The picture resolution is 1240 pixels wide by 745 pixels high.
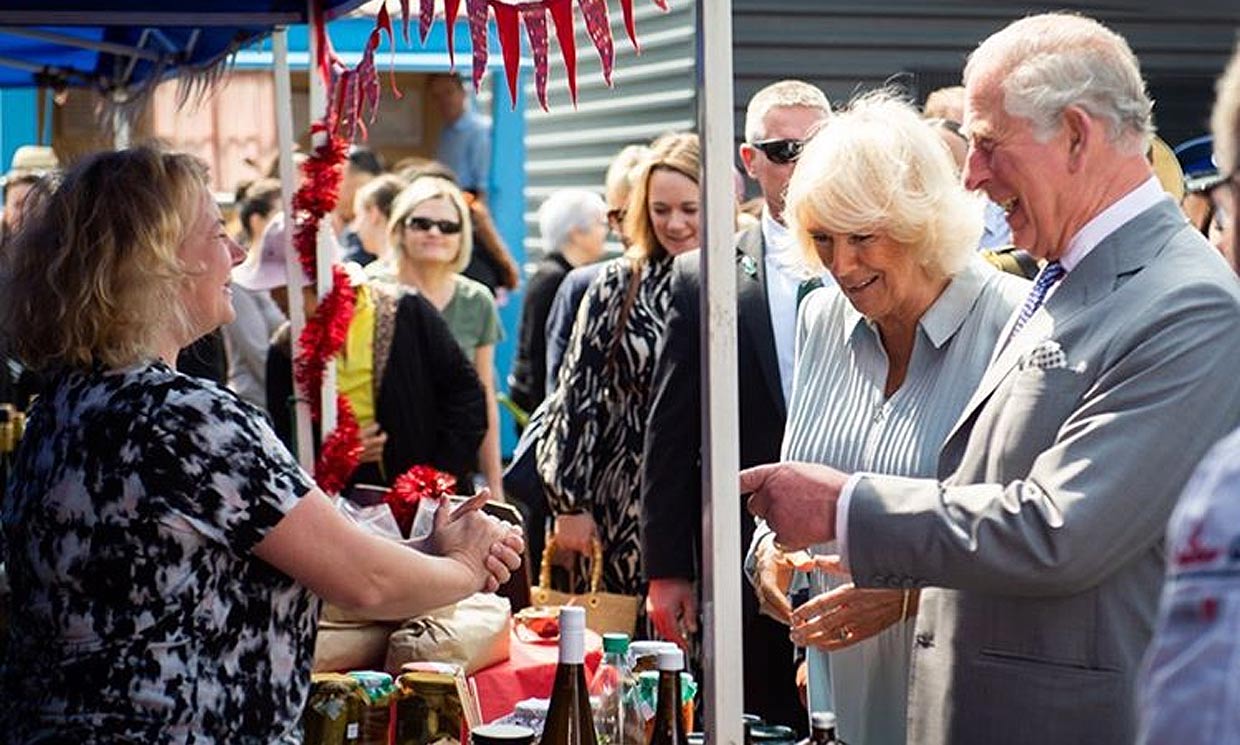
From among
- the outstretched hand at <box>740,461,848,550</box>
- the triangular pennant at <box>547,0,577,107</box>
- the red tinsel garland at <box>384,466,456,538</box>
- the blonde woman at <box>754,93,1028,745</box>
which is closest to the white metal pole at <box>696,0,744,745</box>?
the outstretched hand at <box>740,461,848,550</box>

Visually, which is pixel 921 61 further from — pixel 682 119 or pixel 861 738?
pixel 861 738

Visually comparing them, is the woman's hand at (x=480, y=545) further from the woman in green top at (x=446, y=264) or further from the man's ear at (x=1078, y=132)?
the woman in green top at (x=446, y=264)

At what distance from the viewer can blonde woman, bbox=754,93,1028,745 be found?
339 centimetres

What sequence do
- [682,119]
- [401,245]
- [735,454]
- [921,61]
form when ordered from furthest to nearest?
1. [682,119]
2. [921,61]
3. [401,245]
4. [735,454]

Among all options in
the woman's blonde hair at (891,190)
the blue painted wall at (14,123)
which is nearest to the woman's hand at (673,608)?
the woman's blonde hair at (891,190)

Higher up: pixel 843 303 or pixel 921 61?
pixel 921 61

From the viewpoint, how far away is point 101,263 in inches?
111

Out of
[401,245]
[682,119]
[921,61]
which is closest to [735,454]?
[401,245]

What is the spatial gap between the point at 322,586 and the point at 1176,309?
122 centimetres

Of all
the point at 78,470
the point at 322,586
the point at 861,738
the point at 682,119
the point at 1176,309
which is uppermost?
the point at 682,119

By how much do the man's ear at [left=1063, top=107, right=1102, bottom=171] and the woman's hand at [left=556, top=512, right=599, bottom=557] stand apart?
2980 millimetres

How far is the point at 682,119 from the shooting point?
34.4 ft

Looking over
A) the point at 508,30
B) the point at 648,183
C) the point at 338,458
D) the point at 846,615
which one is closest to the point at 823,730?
the point at 846,615

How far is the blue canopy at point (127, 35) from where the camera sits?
518 centimetres
